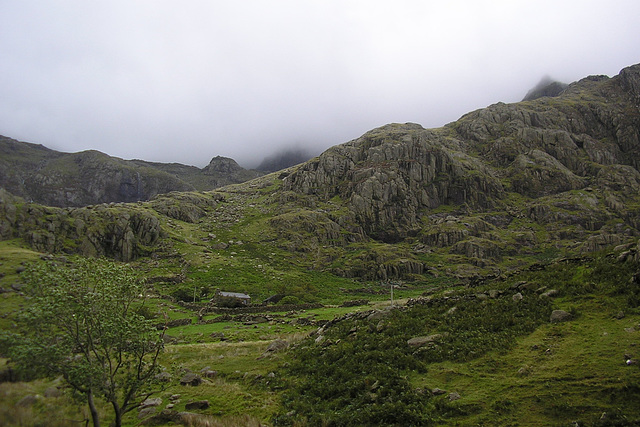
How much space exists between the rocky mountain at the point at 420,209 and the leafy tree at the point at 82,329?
89.2m

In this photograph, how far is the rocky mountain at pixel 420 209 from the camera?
337 ft

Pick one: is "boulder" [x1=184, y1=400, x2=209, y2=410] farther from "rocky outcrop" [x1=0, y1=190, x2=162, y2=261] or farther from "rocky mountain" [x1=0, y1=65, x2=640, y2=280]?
"rocky outcrop" [x1=0, y1=190, x2=162, y2=261]

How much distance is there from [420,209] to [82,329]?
150773 millimetres

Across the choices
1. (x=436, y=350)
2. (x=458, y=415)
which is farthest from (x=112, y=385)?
(x=436, y=350)

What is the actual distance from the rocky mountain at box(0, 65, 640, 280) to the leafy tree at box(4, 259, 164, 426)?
89.2m

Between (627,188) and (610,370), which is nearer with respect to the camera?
(610,370)

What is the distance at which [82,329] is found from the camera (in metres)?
12.8

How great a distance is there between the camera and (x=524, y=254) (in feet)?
378

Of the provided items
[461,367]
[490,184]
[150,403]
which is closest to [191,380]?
[150,403]

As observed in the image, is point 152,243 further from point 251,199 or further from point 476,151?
point 476,151

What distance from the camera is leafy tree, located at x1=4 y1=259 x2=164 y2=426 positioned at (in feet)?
37.1

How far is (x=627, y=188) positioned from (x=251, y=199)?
186783 millimetres

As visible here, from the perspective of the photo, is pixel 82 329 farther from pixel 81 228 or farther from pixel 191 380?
pixel 81 228

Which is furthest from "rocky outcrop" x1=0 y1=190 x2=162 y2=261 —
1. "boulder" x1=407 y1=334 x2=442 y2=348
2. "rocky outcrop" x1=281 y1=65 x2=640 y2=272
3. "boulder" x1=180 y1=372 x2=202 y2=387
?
"boulder" x1=407 y1=334 x2=442 y2=348
